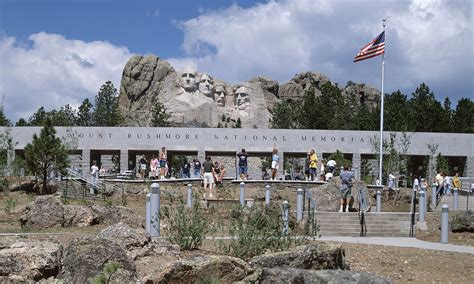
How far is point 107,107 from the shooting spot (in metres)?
77.9

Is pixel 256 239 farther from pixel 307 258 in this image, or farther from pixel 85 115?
pixel 85 115

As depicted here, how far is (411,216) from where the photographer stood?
1908 centimetres

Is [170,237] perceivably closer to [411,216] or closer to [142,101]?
[411,216]

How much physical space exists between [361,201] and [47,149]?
14.8 meters

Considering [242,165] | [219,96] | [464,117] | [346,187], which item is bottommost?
[346,187]

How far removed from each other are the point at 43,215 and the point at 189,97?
5415 cm

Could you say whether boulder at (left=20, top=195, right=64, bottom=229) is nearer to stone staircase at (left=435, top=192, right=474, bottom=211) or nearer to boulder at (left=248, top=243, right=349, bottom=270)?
boulder at (left=248, top=243, right=349, bottom=270)

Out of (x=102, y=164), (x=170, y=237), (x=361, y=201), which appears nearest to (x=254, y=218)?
(x=170, y=237)

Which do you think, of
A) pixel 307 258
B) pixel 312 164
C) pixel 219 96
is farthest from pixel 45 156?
pixel 219 96

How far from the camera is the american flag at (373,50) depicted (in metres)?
34.4

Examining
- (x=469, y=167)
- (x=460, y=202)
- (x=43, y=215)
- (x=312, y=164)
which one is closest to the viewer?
(x=43, y=215)

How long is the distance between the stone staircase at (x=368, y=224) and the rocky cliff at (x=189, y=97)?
46.5 meters

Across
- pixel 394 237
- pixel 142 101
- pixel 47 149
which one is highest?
pixel 142 101

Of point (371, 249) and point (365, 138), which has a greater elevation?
point (365, 138)
